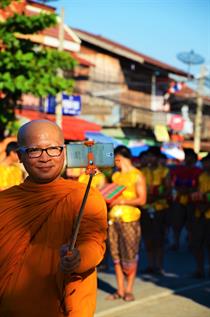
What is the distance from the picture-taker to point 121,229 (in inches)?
316

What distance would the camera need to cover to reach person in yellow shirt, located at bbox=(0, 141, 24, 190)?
6.99 meters

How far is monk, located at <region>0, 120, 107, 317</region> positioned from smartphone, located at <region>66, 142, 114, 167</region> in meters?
0.26

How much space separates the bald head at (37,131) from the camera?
3.40 meters

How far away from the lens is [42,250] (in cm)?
320

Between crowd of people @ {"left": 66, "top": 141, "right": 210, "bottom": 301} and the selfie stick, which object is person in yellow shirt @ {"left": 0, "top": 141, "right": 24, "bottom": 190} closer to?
crowd of people @ {"left": 66, "top": 141, "right": 210, "bottom": 301}

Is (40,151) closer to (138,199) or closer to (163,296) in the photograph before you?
(138,199)

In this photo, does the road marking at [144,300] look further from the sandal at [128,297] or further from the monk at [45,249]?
the monk at [45,249]

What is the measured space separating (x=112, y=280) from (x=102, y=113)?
74.7 ft

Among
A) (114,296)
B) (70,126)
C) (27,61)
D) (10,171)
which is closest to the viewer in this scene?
(10,171)

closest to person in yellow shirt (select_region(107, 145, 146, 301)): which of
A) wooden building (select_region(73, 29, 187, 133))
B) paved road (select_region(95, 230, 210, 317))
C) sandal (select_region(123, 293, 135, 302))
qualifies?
sandal (select_region(123, 293, 135, 302))

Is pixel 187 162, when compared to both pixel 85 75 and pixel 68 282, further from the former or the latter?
pixel 85 75

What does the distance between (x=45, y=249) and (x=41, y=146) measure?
49 cm

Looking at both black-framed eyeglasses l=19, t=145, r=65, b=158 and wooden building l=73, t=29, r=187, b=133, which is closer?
black-framed eyeglasses l=19, t=145, r=65, b=158

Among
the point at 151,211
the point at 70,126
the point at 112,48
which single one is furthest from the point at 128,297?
the point at 112,48
